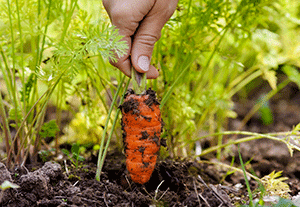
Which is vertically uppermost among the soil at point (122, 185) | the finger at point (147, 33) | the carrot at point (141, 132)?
the finger at point (147, 33)

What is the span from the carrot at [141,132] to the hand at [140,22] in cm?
11

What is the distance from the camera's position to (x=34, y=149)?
1230mm

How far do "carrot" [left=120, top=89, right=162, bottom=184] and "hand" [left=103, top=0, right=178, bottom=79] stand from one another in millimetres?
112

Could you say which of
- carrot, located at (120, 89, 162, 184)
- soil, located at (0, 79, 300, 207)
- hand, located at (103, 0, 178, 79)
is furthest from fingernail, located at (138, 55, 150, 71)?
soil, located at (0, 79, 300, 207)

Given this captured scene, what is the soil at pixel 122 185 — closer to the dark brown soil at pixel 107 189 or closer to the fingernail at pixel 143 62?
the dark brown soil at pixel 107 189

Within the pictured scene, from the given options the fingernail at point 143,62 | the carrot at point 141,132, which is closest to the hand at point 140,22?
the fingernail at point 143,62

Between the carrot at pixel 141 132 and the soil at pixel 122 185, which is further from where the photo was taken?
the carrot at pixel 141 132

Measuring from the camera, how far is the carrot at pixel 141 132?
1.02m

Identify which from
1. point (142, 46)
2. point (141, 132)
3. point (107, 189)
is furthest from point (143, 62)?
point (107, 189)

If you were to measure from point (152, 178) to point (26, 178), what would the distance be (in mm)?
457

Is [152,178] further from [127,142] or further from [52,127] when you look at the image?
[52,127]

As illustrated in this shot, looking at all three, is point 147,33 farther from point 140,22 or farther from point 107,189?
point 107,189

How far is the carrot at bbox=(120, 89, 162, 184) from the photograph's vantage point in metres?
1.02

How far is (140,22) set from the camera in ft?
3.19
